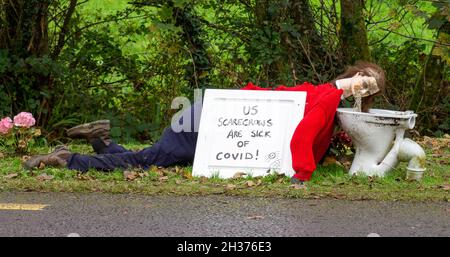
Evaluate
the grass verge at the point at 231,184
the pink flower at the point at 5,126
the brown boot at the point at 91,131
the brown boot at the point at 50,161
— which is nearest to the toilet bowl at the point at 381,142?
the grass verge at the point at 231,184

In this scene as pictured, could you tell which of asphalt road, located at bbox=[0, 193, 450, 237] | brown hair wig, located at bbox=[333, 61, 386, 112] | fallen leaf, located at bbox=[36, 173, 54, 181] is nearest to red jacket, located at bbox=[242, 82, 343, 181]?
brown hair wig, located at bbox=[333, 61, 386, 112]

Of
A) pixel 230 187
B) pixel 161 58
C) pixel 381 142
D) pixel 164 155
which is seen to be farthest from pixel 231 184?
pixel 161 58

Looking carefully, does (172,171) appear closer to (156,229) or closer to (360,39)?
(156,229)

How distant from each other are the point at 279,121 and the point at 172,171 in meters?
1.03

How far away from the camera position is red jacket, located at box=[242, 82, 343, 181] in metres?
6.92

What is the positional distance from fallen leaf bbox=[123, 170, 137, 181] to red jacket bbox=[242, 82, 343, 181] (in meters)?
1.35

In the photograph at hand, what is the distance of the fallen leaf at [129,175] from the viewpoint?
717 cm

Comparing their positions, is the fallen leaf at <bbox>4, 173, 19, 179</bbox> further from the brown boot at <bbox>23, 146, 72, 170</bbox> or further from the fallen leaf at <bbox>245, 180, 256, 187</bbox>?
the fallen leaf at <bbox>245, 180, 256, 187</bbox>

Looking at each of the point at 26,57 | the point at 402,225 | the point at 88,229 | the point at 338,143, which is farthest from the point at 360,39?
the point at 88,229

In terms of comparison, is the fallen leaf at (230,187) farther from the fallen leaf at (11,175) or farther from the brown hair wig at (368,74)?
the fallen leaf at (11,175)

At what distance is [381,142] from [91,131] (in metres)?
2.62

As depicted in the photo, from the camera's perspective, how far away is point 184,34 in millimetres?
11617

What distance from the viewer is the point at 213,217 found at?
5996 millimetres

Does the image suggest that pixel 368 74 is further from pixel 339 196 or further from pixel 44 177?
pixel 44 177
